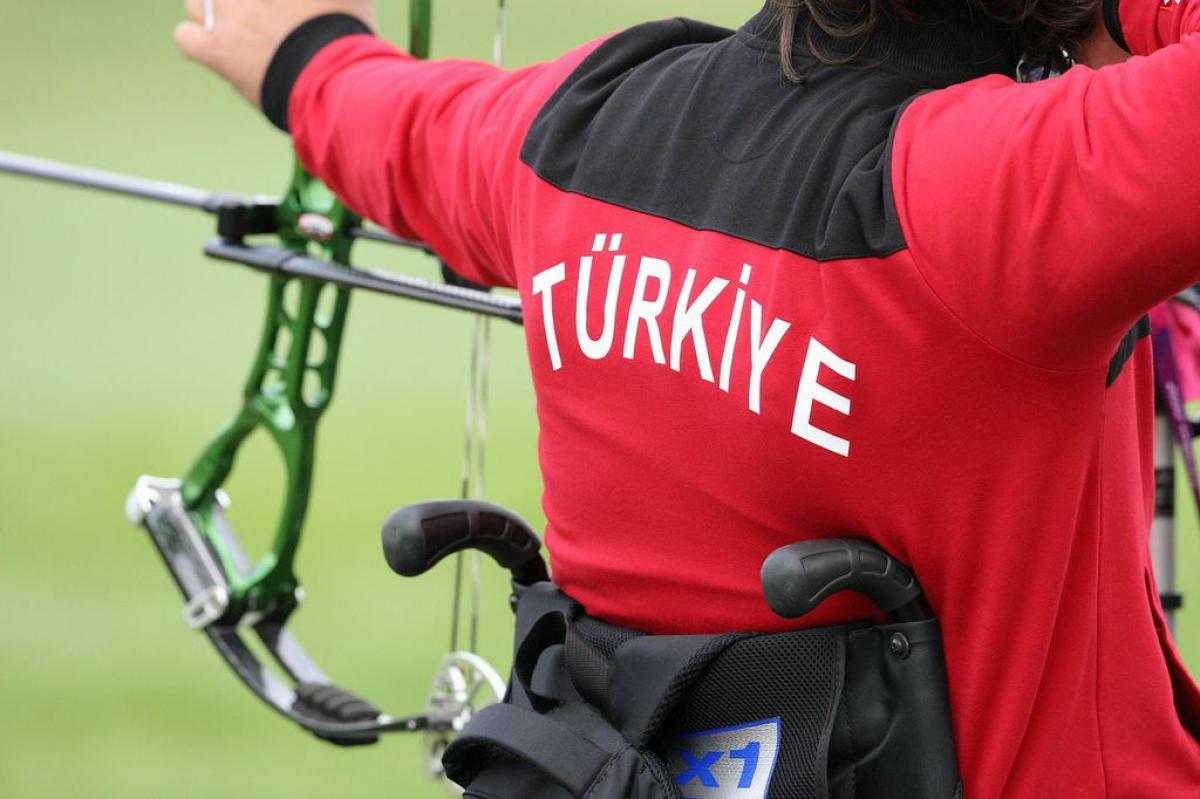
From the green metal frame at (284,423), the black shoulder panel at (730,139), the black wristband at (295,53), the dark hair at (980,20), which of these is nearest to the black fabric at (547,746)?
the black shoulder panel at (730,139)

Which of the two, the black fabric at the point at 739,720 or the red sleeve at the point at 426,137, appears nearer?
the black fabric at the point at 739,720

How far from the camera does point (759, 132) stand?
1.06 meters

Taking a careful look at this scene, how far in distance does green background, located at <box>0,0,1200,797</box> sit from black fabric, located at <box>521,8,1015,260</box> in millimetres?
1585

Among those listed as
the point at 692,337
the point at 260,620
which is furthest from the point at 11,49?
the point at 692,337

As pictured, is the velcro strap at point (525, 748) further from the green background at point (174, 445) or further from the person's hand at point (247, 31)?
the green background at point (174, 445)

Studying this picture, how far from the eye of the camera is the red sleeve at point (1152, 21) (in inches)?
38.1

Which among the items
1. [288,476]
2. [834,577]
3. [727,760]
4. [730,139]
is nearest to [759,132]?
[730,139]

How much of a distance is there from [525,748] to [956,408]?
1.03 feet

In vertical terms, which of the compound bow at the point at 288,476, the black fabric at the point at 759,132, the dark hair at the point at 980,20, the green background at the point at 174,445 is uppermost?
the dark hair at the point at 980,20

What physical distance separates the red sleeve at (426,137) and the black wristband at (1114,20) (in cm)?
34

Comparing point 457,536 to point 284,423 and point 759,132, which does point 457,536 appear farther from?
point 284,423

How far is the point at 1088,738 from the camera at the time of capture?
1048mm

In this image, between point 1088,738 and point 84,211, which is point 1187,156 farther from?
point 84,211

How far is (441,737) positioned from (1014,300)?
1.14 meters
